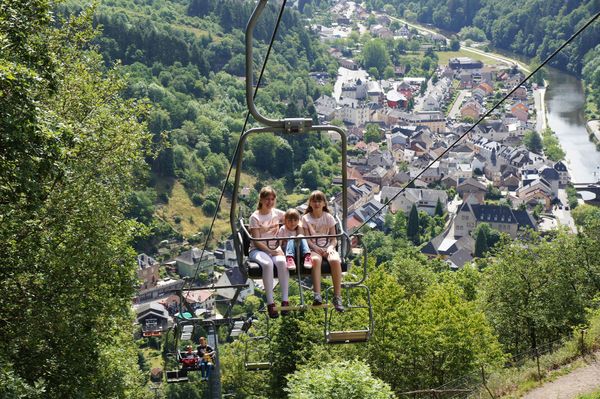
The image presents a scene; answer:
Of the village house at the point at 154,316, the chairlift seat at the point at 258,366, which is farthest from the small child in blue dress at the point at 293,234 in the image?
the village house at the point at 154,316

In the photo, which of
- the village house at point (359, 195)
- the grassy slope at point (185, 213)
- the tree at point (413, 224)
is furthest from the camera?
the village house at point (359, 195)

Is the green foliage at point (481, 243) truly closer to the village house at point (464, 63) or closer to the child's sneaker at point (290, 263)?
the child's sneaker at point (290, 263)

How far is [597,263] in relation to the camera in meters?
21.8

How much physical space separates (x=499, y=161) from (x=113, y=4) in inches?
2786

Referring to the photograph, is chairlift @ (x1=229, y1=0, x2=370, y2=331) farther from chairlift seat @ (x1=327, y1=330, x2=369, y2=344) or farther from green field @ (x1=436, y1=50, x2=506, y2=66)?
green field @ (x1=436, y1=50, x2=506, y2=66)

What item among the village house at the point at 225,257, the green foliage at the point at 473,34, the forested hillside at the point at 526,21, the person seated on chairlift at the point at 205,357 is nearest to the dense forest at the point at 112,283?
the person seated on chairlift at the point at 205,357

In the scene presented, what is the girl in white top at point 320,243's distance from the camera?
8625 millimetres

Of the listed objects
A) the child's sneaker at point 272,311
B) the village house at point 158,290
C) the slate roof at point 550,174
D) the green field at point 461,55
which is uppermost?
the green field at point 461,55

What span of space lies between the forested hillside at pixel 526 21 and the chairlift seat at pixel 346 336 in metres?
123

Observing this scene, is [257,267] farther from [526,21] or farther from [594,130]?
[526,21]

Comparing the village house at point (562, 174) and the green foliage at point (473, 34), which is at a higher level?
the green foliage at point (473, 34)

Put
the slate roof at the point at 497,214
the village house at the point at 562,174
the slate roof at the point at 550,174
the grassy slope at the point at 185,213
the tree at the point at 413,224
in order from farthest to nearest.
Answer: the village house at the point at 562,174, the slate roof at the point at 550,174, the grassy slope at the point at 185,213, the tree at the point at 413,224, the slate roof at the point at 497,214

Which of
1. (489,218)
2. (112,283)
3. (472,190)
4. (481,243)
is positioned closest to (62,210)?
(112,283)

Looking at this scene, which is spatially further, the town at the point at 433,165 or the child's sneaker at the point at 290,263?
the town at the point at 433,165
